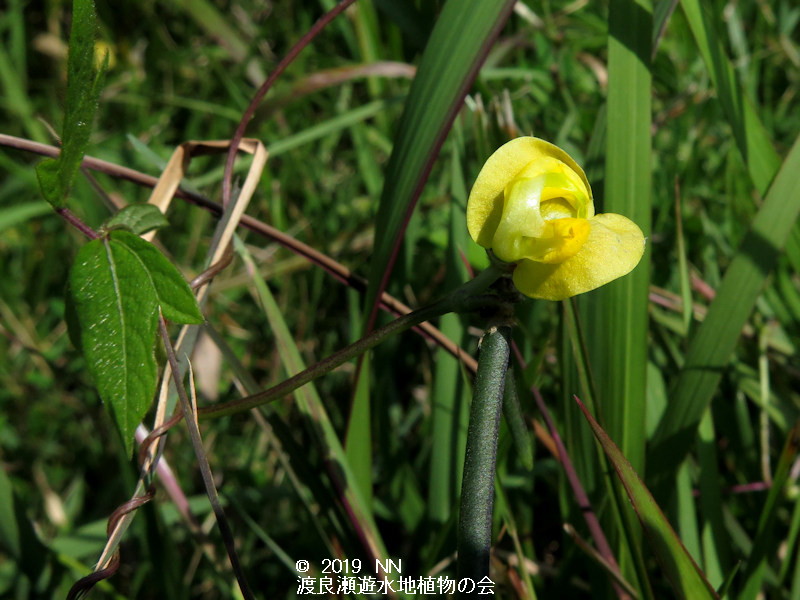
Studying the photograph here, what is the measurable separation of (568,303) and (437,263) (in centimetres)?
83

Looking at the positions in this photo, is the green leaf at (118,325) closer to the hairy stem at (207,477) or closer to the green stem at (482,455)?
the hairy stem at (207,477)

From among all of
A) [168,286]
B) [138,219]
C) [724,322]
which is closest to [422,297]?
[724,322]

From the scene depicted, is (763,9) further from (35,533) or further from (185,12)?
(35,533)

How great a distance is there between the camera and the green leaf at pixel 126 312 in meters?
0.63

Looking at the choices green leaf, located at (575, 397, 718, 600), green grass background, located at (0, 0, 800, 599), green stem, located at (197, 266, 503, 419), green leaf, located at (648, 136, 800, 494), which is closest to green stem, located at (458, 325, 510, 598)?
green stem, located at (197, 266, 503, 419)

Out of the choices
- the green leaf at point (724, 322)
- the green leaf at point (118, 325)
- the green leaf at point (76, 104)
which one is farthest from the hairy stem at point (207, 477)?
the green leaf at point (724, 322)

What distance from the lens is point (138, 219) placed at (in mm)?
806

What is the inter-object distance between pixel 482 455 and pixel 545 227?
0.18m

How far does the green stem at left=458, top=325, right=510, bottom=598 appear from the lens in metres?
0.57

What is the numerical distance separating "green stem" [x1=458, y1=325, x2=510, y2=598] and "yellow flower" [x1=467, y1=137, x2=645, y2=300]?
6 centimetres

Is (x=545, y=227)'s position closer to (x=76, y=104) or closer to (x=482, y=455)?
(x=482, y=455)

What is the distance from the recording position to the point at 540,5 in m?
Answer: 1.74

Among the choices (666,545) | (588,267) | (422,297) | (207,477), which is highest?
(588,267)

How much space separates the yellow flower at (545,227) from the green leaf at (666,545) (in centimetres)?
21
